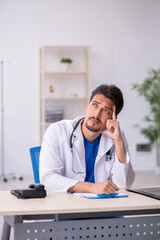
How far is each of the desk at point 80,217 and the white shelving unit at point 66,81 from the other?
5.10 m

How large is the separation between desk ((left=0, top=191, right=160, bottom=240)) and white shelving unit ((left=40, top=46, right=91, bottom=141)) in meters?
5.10

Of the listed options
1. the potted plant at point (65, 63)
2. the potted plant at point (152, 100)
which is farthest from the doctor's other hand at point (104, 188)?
the potted plant at point (65, 63)

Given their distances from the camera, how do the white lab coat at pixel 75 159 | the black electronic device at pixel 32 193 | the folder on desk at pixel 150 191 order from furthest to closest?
the white lab coat at pixel 75 159 → the folder on desk at pixel 150 191 → the black electronic device at pixel 32 193

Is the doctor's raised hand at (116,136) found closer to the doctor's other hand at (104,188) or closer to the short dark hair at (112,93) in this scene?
the short dark hair at (112,93)

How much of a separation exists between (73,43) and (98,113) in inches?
193

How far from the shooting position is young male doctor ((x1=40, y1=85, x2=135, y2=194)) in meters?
2.27

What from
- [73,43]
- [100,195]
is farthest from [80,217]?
[73,43]

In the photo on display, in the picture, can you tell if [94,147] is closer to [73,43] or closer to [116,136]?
[116,136]

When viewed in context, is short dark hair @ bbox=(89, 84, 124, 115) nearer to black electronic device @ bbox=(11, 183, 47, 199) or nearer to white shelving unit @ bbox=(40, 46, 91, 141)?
black electronic device @ bbox=(11, 183, 47, 199)

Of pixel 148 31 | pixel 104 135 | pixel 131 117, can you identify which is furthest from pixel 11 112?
pixel 104 135

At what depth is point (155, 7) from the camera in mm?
7238

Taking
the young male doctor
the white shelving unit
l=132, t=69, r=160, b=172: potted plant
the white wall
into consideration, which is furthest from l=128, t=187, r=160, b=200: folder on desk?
the white wall

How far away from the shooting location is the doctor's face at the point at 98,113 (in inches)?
91.4

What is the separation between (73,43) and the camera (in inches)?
277
